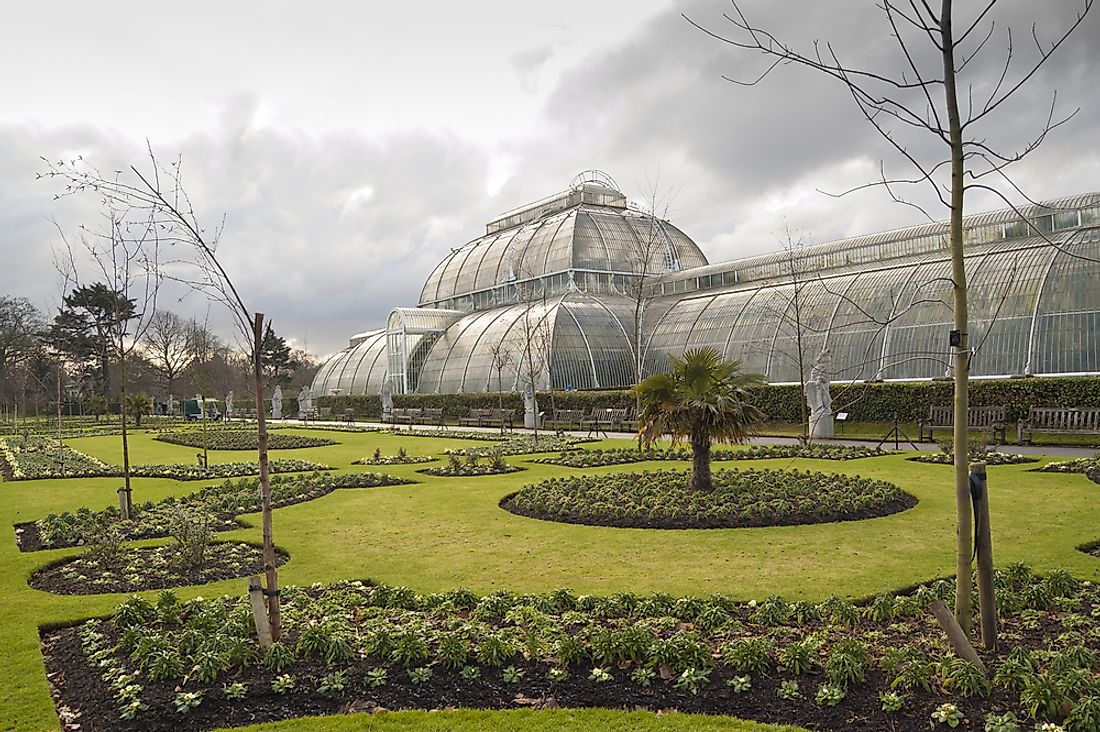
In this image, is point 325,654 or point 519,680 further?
point 325,654

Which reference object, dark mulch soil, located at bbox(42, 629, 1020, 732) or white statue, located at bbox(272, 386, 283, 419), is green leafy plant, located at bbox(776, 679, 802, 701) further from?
white statue, located at bbox(272, 386, 283, 419)

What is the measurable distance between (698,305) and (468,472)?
2899 cm

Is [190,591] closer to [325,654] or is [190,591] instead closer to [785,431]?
[325,654]

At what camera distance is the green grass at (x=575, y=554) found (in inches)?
267

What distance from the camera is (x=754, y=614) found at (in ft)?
22.4

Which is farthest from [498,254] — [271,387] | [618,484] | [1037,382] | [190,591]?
[190,591]

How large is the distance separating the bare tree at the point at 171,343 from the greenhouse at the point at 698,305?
15274 millimetres

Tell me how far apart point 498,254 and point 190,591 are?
176ft

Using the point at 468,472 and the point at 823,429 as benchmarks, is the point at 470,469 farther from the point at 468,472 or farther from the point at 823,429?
the point at 823,429

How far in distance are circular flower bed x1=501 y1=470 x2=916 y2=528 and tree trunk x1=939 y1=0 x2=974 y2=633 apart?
19.9 ft

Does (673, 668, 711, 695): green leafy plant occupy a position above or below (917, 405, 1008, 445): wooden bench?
below

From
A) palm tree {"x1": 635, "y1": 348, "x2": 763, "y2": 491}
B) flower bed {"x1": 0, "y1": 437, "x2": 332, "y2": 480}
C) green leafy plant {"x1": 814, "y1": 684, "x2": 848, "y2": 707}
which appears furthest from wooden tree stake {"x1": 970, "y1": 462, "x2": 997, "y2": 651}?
flower bed {"x1": 0, "y1": 437, "x2": 332, "y2": 480}

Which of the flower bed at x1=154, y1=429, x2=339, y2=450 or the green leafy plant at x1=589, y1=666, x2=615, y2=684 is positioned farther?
the flower bed at x1=154, y1=429, x2=339, y2=450

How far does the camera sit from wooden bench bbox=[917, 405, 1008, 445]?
2164 cm
